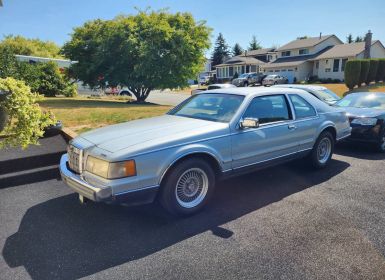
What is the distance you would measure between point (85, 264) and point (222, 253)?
1350mm

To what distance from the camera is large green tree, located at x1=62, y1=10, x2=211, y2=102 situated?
17.2 meters

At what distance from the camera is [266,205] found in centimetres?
429

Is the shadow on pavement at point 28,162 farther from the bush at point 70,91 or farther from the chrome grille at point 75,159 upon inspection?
the bush at point 70,91

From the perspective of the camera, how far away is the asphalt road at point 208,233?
2928 millimetres

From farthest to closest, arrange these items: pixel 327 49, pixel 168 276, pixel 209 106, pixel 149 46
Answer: pixel 327 49
pixel 149 46
pixel 209 106
pixel 168 276

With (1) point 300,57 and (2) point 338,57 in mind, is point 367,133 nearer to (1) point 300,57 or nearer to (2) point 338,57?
(2) point 338,57

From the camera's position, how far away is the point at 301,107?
5.25 metres

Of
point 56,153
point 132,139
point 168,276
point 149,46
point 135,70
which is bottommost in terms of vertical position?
point 168,276

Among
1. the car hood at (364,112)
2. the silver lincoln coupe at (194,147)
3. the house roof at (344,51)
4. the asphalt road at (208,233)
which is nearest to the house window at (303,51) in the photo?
the house roof at (344,51)

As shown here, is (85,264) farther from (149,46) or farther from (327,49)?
(327,49)

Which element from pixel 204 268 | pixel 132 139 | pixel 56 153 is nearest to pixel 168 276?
pixel 204 268

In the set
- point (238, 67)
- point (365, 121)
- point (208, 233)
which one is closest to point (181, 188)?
point (208, 233)

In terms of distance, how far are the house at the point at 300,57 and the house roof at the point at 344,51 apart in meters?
1.55

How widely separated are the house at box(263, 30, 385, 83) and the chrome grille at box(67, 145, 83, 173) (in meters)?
40.8
